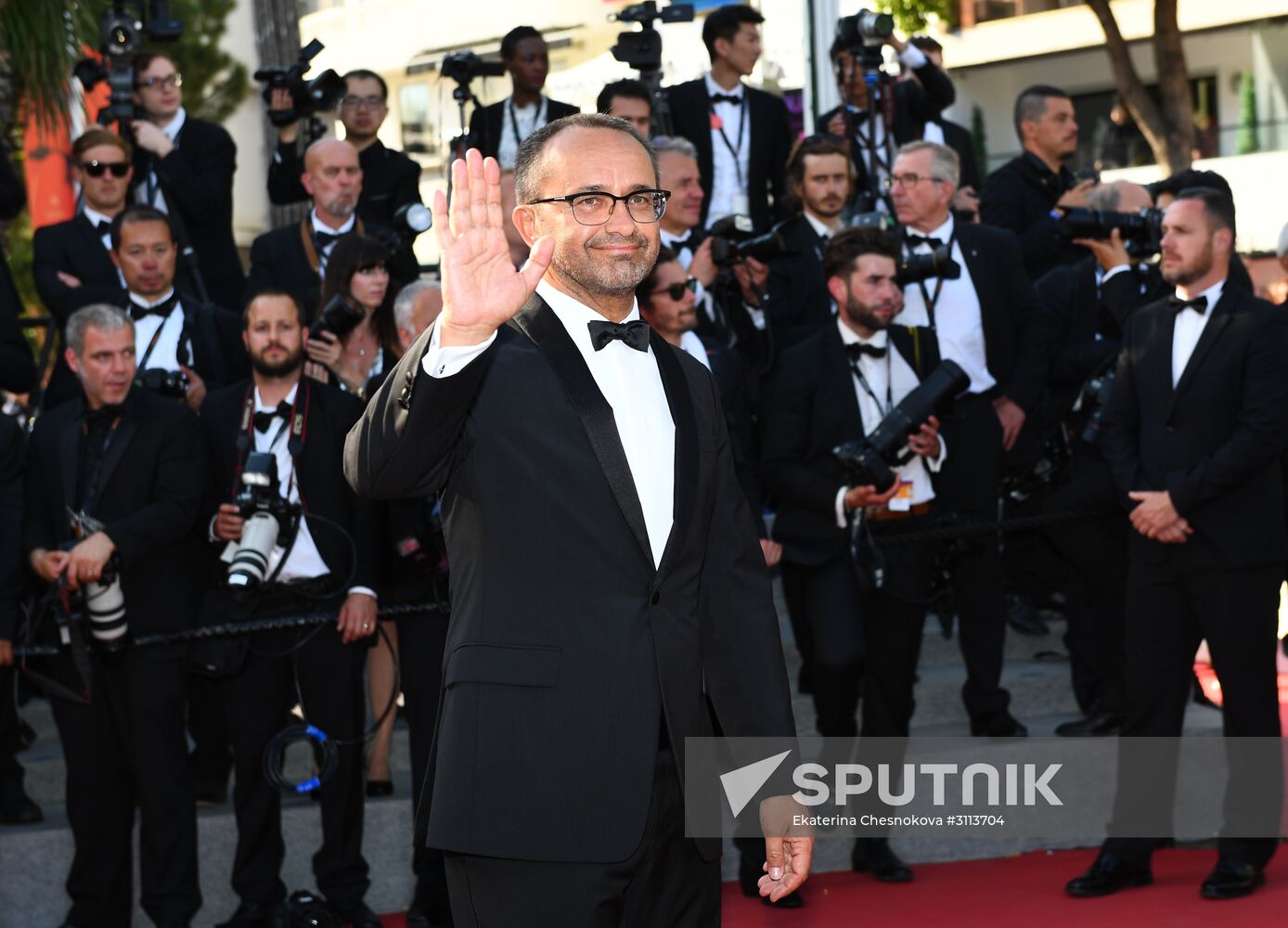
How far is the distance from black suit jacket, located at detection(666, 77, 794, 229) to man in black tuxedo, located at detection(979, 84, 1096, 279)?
92 centimetres

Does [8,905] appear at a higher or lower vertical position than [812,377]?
lower

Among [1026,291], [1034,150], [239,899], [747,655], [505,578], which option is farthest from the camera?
[1034,150]

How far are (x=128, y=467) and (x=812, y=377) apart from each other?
86.1 inches

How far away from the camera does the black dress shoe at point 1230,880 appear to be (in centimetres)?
530

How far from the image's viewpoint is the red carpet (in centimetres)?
523

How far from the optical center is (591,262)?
2988 mm

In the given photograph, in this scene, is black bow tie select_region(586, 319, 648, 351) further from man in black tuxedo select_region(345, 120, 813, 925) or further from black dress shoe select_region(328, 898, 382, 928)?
black dress shoe select_region(328, 898, 382, 928)

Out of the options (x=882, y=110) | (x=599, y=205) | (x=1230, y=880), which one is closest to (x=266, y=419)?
(x=599, y=205)

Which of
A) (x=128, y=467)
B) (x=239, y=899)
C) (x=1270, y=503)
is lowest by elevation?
(x=239, y=899)

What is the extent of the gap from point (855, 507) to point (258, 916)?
2219 millimetres

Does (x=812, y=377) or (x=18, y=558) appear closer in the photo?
(x=18, y=558)

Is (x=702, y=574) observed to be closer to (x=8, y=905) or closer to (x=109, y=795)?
(x=109, y=795)

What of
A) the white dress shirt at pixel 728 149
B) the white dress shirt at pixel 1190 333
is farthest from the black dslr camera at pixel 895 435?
the white dress shirt at pixel 728 149

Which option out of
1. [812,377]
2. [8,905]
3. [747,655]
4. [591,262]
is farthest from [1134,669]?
[8,905]
